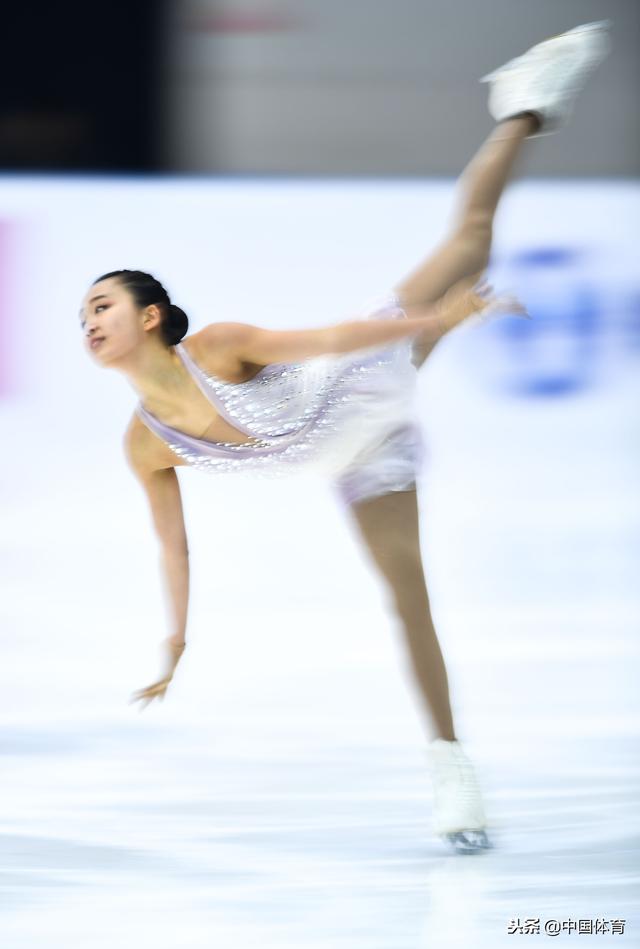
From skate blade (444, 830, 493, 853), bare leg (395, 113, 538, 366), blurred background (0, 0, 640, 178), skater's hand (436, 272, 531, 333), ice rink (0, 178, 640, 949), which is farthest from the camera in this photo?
blurred background (0, 0, 640, 178)

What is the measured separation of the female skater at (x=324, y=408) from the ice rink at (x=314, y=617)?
115 mm

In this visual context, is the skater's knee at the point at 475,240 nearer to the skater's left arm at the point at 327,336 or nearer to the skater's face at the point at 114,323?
the skater's left arm at the point at 327,336

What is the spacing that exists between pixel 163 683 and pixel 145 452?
1.16 ft

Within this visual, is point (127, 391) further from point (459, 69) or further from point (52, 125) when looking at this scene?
point (459, 69)

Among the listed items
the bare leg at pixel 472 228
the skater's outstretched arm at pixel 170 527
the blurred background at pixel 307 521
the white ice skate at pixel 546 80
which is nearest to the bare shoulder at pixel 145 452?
the skater's outstretched arm at pixel 170 527

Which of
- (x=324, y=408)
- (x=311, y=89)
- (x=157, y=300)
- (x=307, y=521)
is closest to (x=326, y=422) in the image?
(x=324, y=408)

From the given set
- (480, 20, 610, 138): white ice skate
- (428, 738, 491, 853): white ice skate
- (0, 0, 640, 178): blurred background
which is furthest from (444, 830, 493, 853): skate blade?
(0, 0, 640, 178): blurred background

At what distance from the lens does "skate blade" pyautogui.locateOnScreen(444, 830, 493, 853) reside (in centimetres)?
198

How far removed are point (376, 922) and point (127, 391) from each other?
1725 mm

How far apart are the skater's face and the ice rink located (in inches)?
19.2

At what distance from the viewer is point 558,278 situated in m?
3.27

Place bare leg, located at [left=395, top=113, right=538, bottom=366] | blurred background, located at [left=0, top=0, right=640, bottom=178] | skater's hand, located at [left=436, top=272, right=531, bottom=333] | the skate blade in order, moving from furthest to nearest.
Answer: blurred background, located at [left=0, top=0, right=640, bottom=178] → bare leg, located at [left=395, top=113, right=538, bottom=366] → the skate blade → skater's hand, located at [left=436, top=272, right=531, bottom=333]

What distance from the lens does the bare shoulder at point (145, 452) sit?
6.66 feet

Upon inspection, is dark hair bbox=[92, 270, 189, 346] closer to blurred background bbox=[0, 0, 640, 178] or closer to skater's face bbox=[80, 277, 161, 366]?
skater's face bbox=[80, 277, 161, 366]
